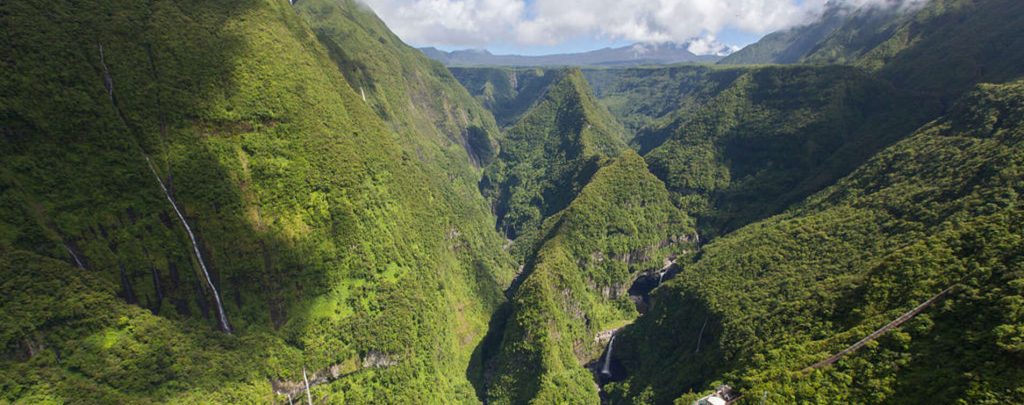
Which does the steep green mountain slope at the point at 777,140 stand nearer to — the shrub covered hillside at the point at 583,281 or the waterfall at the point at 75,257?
the shrub covered hillside at the point at 583,281

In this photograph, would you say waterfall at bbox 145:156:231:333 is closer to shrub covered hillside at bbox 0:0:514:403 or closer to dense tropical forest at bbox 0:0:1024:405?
shrub covered hillside at bbox 0:0:514:403

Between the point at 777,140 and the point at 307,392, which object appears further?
the point at 777,140

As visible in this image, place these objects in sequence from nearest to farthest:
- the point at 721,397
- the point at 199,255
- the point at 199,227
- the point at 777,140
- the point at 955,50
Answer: the point at 721,397 < the point at 199,255 < the point at 199,227 < the point at 955,50 < the point at 777,140

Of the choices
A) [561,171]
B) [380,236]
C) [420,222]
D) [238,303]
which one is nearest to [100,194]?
[238,303]

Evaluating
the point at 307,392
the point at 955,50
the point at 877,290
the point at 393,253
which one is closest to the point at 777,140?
the point at 955,50

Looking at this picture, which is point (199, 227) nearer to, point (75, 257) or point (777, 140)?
Answer: point (75, 257)

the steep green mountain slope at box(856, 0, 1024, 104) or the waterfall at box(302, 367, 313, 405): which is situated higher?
the steep green mountain slope at box(856, 0, 1024, 104)

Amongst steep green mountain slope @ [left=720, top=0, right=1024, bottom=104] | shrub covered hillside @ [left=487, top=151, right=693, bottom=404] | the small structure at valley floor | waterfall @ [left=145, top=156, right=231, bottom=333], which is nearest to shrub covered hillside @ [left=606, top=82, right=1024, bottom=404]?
the small structure at valley floor
